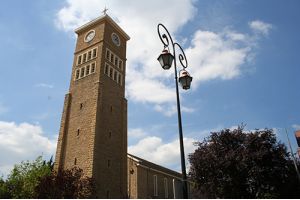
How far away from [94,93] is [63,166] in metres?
8.97

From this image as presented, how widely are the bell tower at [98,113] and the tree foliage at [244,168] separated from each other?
9.34m

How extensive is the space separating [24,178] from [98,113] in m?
13.4

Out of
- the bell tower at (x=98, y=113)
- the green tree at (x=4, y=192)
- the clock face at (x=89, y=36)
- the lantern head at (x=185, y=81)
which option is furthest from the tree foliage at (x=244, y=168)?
the green tree at (x=4, y=192)

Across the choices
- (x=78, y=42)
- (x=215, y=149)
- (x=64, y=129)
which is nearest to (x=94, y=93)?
(x=64, y=129)

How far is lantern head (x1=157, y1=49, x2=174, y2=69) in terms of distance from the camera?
10008 millimetres

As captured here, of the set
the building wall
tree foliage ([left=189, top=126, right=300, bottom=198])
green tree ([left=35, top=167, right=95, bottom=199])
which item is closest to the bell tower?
green tree ([left=35, top=167, right=95, bottom=199])

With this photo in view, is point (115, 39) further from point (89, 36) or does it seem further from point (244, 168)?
point (244, 168)

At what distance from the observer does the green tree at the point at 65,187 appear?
904 inches

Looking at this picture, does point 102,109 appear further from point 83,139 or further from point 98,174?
point 98,174

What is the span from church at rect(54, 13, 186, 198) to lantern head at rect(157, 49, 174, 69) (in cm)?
1885

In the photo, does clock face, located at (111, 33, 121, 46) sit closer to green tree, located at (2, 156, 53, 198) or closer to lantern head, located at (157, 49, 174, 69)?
green tree, located at (2, 156, 53, 198)

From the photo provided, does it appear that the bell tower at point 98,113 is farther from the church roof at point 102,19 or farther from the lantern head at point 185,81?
the lantern head at point 185,81

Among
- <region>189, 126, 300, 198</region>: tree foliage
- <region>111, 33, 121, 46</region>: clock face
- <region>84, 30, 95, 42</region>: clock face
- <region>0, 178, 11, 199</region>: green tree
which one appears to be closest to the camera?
<region>189, 126, 300, 198</region>: tree foliage

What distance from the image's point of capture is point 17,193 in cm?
3206
